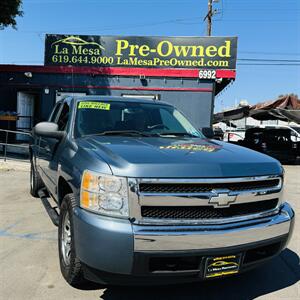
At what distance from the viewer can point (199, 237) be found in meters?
2.96

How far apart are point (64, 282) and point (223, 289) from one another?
1.51 m

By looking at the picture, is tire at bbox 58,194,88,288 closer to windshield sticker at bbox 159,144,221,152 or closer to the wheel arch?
the wheel arch

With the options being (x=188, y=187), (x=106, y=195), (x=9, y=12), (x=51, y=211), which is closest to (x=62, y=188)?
(x=51, y=211)

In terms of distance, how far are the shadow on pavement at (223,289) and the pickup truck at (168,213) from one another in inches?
17.1

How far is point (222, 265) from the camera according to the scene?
3154mm

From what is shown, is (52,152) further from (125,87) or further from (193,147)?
(125,87)

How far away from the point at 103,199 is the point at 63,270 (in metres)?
1.09

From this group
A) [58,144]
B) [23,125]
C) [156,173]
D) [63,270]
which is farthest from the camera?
[23,125]

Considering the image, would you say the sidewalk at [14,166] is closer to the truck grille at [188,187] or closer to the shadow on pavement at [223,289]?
the shadow on pavement at [223,289]

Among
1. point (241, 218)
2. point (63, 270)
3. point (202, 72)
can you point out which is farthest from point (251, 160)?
point (202, 72)

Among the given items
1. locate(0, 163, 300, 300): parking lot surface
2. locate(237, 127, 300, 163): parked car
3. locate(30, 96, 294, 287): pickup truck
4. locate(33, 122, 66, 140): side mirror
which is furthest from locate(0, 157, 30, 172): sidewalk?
locate(237, 127, 300, 163): parked car

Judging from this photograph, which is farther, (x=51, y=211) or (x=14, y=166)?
(x=14, y=166)

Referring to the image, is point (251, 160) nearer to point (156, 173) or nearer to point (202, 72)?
point (156, 173)

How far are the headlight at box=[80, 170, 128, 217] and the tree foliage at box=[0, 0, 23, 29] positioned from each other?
11.6m
